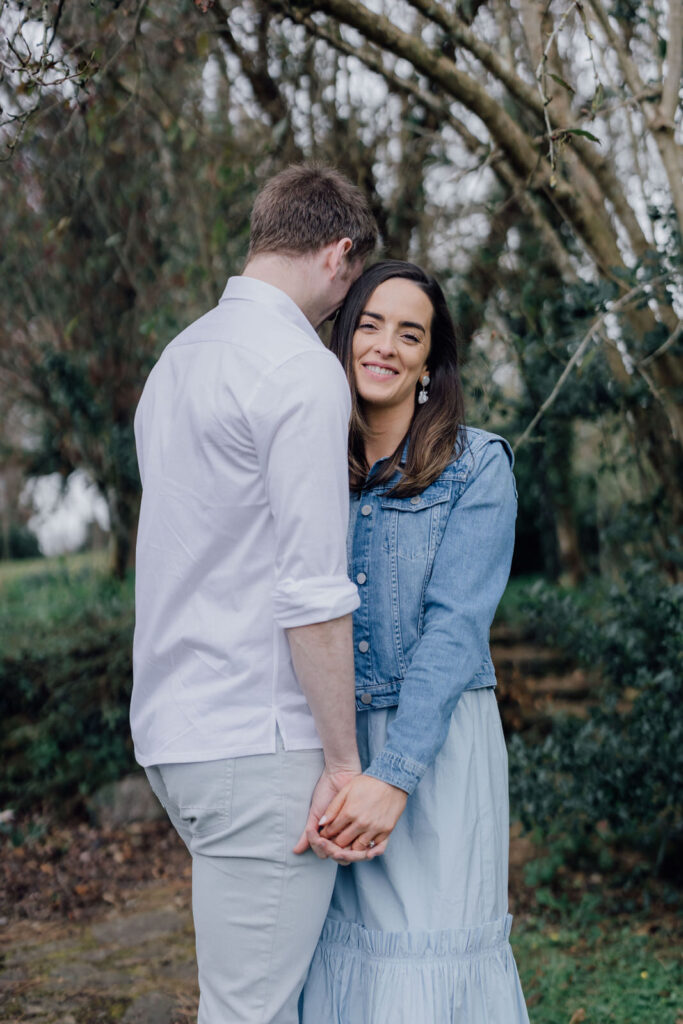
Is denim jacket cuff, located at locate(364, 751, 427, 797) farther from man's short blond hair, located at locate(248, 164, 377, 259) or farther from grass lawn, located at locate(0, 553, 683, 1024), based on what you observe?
grass lawn, located at locate(0, 553, 683, 1024)

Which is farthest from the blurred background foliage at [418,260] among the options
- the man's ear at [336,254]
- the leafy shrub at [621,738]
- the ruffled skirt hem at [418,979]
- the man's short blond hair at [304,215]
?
the ruffled skirt hem at [418,979]

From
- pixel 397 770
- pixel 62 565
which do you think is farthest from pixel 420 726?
pixel 62 565

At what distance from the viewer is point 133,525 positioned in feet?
20.9

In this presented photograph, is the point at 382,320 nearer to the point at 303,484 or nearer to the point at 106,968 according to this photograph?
the point at 303,484

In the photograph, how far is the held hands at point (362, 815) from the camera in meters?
1.53

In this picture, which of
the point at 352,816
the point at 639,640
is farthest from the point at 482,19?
the point at 352,816

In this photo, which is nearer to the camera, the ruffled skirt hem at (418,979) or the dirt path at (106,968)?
the ruffled skirt hem at (418,979)

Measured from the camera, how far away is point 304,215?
66.4 inches

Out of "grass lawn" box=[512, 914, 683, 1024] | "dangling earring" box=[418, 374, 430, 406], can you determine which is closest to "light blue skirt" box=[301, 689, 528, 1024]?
"dangling earring" box=[418, 374, 430, 406]

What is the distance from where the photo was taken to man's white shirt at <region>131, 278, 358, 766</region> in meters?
1.46

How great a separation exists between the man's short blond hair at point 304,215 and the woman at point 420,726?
229mm

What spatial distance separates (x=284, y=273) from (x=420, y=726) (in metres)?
0.84

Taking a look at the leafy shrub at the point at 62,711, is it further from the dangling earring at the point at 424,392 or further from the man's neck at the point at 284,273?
the man's neck at the point at 284,273

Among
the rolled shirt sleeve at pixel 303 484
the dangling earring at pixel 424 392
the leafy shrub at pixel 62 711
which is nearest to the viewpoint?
the rolled shirt sleeve at pixel 303 484
